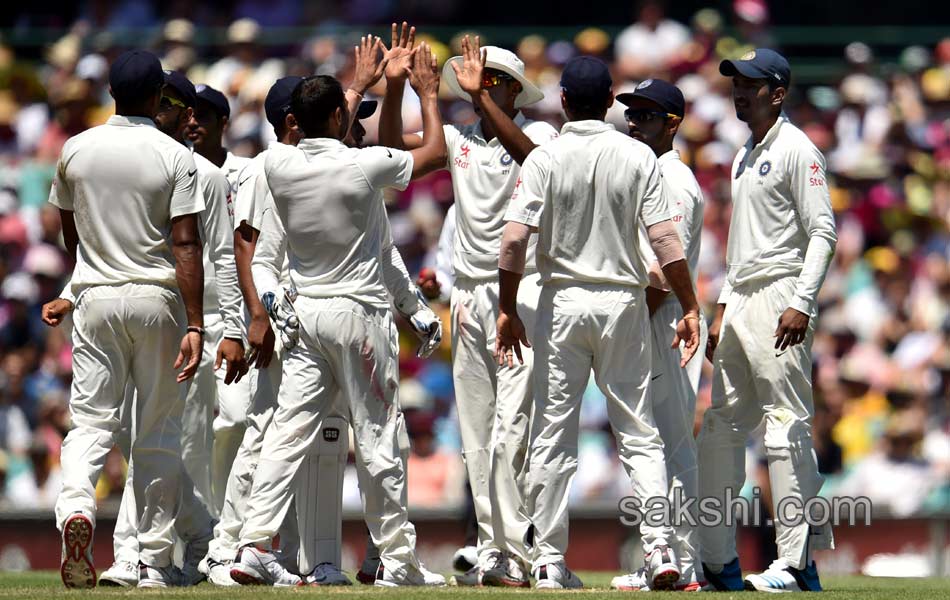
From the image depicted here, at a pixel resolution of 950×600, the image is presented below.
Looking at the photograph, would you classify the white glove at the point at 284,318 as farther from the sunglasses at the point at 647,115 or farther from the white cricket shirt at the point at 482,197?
the sunglasses at the point at 647,115

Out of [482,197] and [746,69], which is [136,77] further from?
[746,69]

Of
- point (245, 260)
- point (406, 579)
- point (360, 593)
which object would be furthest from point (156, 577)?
point (245, 260)

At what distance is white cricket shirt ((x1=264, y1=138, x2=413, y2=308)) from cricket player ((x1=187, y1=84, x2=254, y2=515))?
1.37 metres

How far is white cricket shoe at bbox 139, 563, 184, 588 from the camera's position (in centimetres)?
787

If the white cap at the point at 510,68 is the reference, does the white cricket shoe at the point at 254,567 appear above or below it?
below

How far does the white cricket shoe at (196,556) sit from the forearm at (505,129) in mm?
2414

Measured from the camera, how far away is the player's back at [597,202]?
787 centimetres

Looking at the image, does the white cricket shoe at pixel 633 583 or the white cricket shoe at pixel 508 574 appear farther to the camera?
the white cricket shoe at pixel 508 574

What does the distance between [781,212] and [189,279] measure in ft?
9.22

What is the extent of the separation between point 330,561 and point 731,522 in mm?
1944

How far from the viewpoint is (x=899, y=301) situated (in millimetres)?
14078

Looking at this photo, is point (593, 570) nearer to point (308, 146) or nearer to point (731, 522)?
point (731, 522)
